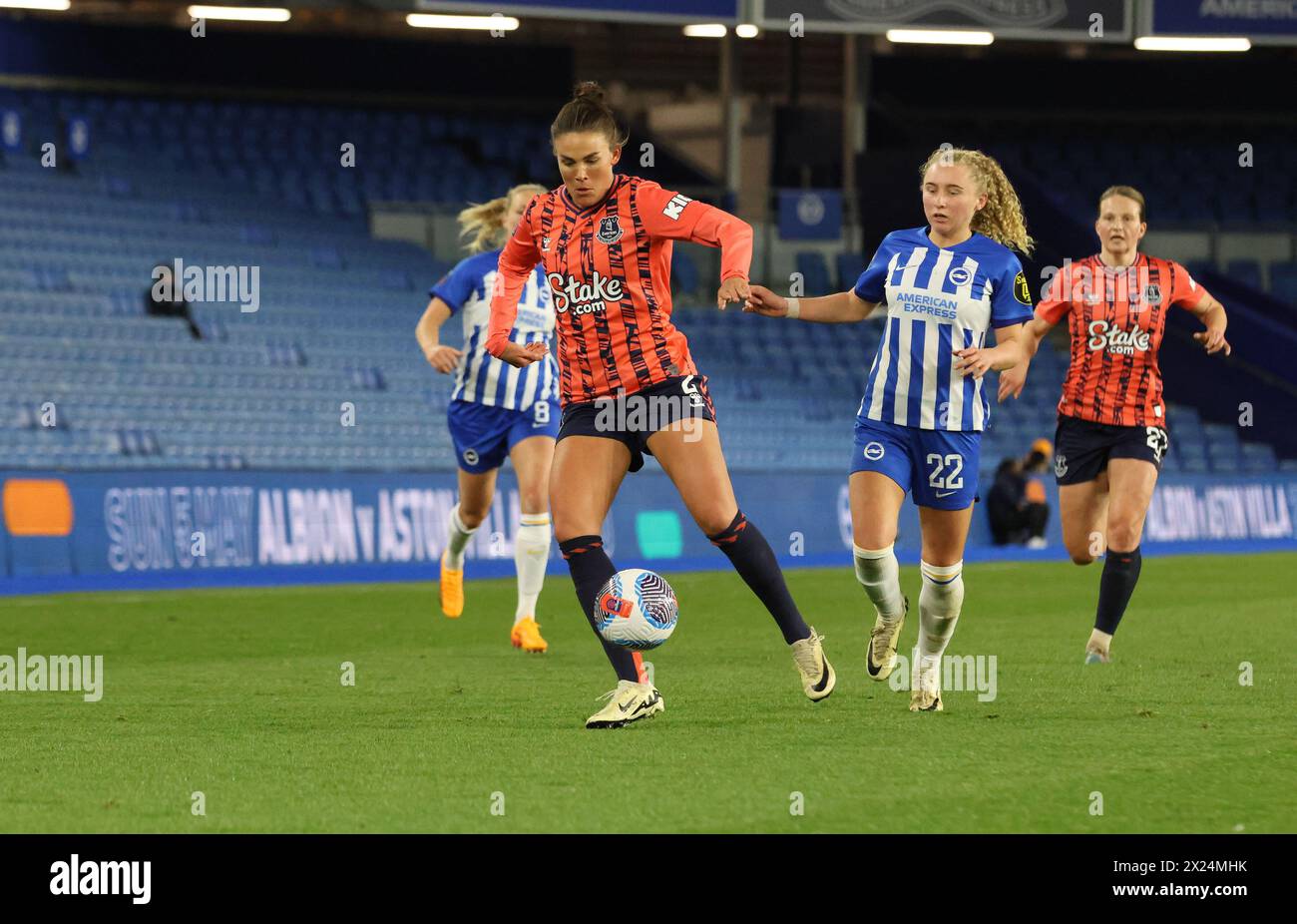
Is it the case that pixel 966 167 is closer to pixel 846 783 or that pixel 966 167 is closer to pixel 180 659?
pixel 846 783

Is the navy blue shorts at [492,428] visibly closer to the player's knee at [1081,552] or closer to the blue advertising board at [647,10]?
the player's knee at [1081,552]

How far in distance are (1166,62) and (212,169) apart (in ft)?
58.2

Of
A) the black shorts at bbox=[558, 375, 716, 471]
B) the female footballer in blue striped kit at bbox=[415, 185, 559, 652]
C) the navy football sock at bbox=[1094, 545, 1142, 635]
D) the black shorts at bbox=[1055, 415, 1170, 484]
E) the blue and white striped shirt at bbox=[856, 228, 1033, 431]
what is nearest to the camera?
the black shorts at bbox=[558, 375, 716, 471]

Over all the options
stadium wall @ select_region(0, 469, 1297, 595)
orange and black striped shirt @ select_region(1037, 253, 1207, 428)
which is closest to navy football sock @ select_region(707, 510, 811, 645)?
orange and black striped shirt @ select_region(1037, 253, 1207, 428)

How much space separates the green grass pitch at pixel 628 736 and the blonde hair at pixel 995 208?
1.90m

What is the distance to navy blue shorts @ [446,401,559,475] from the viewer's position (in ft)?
36.6

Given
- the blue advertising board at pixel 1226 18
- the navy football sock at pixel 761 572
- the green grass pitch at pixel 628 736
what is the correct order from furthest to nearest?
the blue advertising board at pixel 1226 18, the navy football sock at pixel 761 572, the green grass pitch at pixel 628 736

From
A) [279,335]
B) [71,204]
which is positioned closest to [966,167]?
[279,335]

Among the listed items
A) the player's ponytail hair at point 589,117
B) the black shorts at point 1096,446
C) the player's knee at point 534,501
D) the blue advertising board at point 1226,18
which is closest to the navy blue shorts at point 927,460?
the player's ponytail hair at point 589,117

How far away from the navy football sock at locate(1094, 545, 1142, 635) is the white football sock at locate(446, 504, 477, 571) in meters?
3.64

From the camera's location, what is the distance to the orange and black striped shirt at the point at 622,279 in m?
7.15

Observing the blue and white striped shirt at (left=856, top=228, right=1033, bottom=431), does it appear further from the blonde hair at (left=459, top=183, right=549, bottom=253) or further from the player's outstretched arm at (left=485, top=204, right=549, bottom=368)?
the blonde hair at (left=459, top=183, right=549, bottom=253)

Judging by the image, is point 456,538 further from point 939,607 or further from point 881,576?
point 939,607

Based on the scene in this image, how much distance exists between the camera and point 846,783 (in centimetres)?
588
